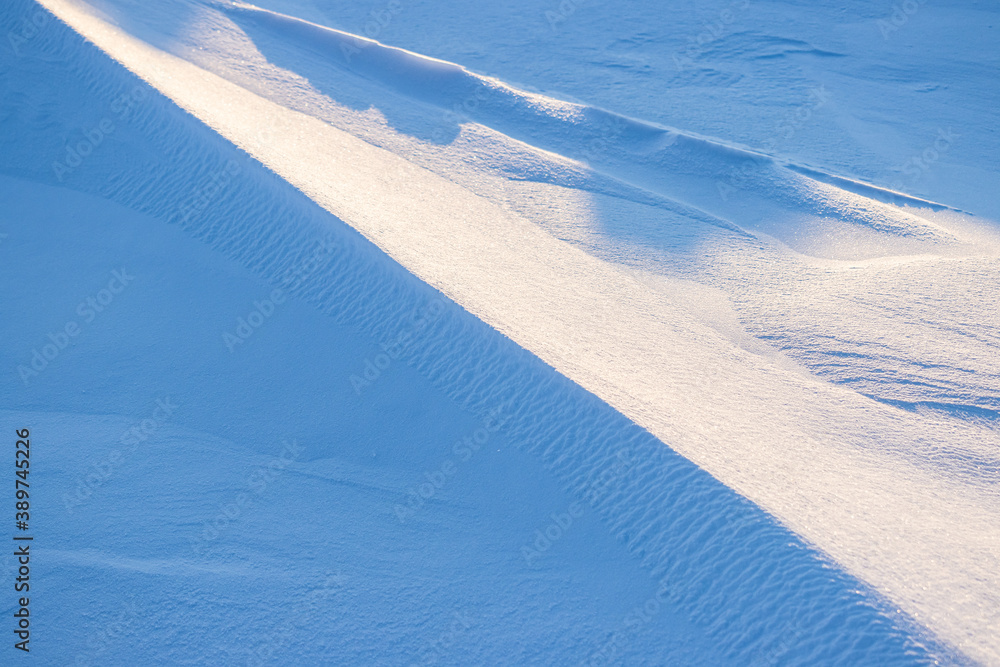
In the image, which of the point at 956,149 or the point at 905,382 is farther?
the point at 956,149

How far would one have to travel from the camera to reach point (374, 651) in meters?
2.17

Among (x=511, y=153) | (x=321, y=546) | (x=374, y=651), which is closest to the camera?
(x=374, y=651)

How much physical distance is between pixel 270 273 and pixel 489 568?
200 centimetres

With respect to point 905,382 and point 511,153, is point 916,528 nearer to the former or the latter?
point 905,382

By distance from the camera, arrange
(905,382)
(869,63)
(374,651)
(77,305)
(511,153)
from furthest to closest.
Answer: (869,63), (511,153), (77,305), (905,382), (374,651)

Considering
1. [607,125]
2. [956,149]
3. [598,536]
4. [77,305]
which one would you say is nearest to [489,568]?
[598,536]

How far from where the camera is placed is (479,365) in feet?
10.00

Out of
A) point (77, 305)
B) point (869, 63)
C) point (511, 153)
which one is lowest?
point (77, 305)

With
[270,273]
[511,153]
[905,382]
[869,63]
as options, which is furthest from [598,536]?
[869,63]

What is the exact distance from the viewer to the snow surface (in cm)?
223

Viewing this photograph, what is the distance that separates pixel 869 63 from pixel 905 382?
4.71 meters

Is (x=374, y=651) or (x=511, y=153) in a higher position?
(x=511, y=153)

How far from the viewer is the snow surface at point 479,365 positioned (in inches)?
87.8

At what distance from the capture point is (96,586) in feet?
7.62
